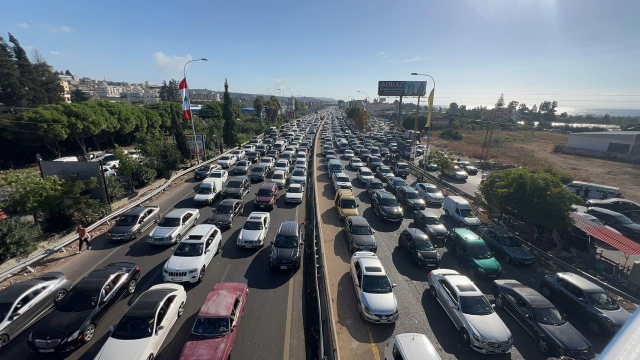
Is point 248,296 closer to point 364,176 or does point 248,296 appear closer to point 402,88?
point 364,176

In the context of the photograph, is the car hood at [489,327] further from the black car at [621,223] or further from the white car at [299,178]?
the black car at [621,223]

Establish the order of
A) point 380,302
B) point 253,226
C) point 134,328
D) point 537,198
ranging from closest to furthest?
point 134,328 < point 380,302 < point 253,226 < point 537,198

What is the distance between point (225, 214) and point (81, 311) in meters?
8.98

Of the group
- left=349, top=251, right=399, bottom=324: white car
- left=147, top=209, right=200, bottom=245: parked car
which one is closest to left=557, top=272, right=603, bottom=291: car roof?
left=349, top=251, right=399, bottom=324: white car

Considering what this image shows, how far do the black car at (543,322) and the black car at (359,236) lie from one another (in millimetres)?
6345

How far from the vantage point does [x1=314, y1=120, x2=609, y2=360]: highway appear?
10469 mm

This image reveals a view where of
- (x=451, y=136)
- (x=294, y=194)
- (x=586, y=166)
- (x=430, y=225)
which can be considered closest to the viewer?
(x=430, y=225)

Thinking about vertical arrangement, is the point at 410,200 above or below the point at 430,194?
below

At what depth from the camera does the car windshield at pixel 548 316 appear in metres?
10.8

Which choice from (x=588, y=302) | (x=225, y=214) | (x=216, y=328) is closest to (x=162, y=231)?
(x=225, y=214)

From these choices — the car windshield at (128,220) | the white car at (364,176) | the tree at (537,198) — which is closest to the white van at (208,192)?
the car windshield at (128,220)

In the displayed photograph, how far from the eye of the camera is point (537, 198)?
55.4 feet

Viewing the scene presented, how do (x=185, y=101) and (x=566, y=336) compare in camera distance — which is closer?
(x=566, y=336)

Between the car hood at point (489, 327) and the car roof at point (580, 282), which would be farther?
the car roof at point (580, 282)
